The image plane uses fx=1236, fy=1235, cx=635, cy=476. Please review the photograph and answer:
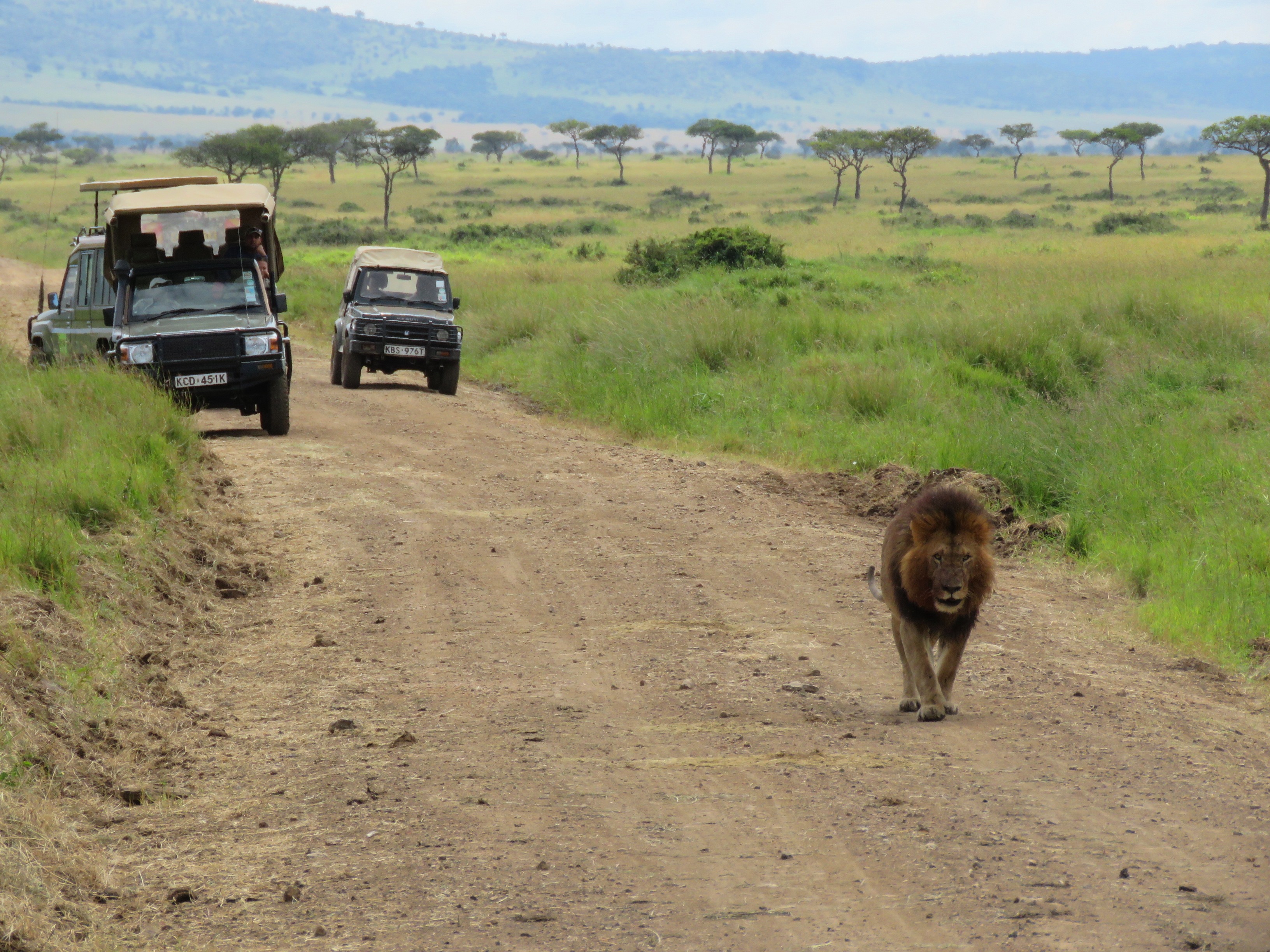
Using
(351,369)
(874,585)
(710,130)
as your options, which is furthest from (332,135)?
(874,585)

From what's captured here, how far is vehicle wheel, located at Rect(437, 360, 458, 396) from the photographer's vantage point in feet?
58.7

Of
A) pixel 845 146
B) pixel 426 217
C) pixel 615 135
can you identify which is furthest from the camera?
pixel 615 135

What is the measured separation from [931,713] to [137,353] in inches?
375

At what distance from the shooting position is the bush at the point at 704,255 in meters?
26.6

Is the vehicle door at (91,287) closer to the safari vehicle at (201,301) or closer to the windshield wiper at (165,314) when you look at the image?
the safari vehicle at (201,301)

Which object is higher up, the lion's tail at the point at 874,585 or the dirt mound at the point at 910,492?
the lion's tail at the point at 874,585

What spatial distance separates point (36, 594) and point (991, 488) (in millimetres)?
7457

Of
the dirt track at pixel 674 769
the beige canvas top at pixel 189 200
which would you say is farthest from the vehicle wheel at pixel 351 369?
the dirt track at pixel 674 769

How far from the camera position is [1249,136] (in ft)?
169

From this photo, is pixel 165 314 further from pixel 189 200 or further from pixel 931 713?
pixel 931 713

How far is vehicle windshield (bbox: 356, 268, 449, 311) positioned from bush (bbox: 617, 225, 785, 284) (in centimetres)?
785

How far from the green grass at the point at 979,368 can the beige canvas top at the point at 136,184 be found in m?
5.35

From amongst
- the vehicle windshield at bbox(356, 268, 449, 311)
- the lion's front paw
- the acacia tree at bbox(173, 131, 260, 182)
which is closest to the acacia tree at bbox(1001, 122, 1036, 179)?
the acacia tree at bbox(173, 131, 260, 182)

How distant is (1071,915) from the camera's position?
3590mm
